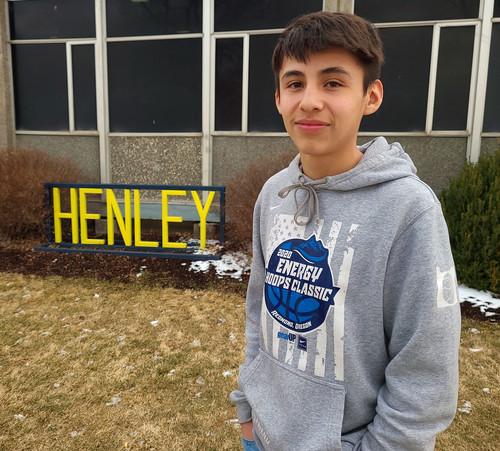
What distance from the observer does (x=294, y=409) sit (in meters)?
1.05

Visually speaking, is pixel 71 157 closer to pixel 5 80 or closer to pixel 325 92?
pixel 5 80

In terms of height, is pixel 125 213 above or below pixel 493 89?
below

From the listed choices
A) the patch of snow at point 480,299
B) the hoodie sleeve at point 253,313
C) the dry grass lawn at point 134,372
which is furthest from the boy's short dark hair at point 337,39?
the patch of snow at point 480,299

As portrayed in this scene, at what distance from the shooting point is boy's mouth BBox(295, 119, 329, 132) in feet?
3.26

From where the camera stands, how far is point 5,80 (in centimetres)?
802

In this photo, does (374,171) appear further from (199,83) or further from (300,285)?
(199,83)

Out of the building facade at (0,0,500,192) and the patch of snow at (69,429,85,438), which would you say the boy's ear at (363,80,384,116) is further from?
the building facade at (0,0,500,192)

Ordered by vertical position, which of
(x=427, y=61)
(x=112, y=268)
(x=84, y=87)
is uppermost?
(x=427, y=61)

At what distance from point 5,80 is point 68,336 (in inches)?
267

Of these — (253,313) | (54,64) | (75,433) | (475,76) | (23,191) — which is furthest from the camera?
(54,64)

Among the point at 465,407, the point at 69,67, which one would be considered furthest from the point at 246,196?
the point at 69,67

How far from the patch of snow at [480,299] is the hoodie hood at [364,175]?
373cm

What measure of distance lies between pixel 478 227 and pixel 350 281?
428 cm

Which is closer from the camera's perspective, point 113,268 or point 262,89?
point 113,268
